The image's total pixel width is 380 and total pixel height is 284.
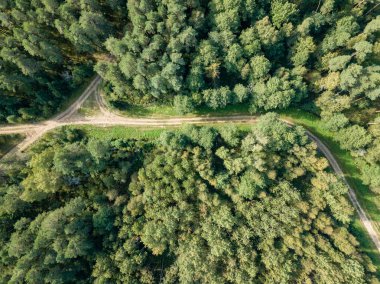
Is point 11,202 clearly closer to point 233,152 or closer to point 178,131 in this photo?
point 178,131

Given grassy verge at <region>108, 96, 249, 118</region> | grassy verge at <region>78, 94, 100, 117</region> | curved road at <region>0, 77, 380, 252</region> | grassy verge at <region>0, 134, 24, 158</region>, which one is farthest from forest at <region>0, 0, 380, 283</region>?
grassy verge at <region>78, 94, 100, 117</region>

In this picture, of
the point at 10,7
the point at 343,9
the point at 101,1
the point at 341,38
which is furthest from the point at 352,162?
the point at 10,7

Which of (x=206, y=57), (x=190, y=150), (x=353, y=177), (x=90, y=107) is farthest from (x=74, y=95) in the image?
(x=353, y=177)

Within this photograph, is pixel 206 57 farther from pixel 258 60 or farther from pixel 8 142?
pixel 8 142

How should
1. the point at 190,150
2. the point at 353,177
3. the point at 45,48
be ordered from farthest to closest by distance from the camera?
the point at 353,177 → the point at 190,150 → the point at 45,48

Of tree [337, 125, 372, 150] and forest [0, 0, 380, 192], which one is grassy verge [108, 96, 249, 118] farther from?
tree [337, 125, 372, 150]
